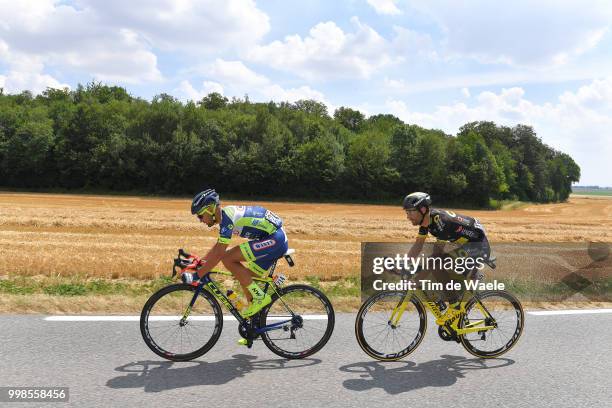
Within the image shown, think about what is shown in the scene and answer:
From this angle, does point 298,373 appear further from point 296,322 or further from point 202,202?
point 202,202

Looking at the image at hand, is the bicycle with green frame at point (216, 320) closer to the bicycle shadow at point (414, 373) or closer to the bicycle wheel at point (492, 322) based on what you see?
the bicycle shadow at point (414, 373)

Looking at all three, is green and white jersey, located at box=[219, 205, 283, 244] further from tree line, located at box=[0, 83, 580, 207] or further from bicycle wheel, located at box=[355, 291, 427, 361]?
tree line, located at box=[0, 83, 580, 207]

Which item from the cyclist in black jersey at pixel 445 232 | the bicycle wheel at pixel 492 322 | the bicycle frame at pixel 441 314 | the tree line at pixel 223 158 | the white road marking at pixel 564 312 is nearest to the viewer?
the cyclist in black jersey at pixel 445 232

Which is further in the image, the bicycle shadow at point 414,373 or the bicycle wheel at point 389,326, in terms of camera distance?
the bicycle wheel at point 389,326

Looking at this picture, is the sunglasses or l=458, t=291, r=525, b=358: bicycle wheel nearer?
the sunglasses

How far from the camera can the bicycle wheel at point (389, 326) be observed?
4.95 metres

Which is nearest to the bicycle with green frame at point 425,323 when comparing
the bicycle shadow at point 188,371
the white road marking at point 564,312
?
the bicycle shadow at point 188,371

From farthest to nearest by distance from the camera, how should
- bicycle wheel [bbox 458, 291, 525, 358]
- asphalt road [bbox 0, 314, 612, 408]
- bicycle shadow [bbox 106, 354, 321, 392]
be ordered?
bicycle wheel [bbox 458, 291, 525, 358], bicycle shadow [bbox 106, 354, 321, 392], asphalt road [bbox 0, 314, 612, 408]

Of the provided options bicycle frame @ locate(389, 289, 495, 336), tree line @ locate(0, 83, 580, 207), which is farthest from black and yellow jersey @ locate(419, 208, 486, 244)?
tree line @ locate(0, 83, 580, 207)

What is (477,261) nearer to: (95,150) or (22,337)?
(22,337)

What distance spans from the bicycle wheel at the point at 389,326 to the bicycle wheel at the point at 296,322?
0.39m

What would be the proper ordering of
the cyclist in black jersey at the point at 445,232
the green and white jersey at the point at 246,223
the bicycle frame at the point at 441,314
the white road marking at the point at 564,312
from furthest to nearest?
the white road marking at the point at 564,312 → the bicycle frame at the point at 441,314 → the cyclist in black jersey at the point at 445,232 → the green and white jersey at the point at 246,223

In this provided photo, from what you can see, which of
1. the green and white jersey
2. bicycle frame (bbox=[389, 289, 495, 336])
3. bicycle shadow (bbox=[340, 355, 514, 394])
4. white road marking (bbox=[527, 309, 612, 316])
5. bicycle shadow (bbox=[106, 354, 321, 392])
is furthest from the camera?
white road marking (bbox=[527, 309, 612, 316])

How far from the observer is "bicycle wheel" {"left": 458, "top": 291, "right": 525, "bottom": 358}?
17.0ft
